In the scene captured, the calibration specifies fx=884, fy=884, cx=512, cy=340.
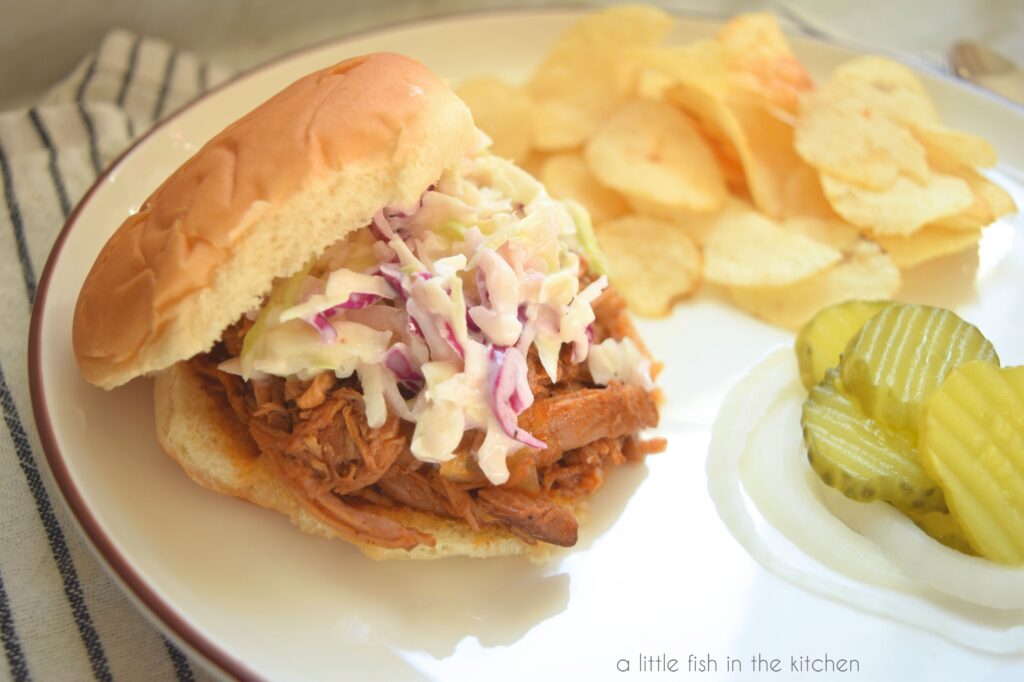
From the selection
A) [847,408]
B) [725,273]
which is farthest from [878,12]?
[847,408]

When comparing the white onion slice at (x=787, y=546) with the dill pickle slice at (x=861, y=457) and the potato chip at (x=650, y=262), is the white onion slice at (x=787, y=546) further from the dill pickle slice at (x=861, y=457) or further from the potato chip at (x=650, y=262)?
the potato chip at (x=650, y=262)

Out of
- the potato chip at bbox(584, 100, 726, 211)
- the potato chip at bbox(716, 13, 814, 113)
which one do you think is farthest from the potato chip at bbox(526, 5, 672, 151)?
the potato chip at bbox(716, 13, 814, 113)

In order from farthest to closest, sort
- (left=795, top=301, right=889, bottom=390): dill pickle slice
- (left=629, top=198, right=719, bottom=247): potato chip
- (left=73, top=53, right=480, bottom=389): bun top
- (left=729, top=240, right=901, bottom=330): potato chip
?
(left=629, top=198, right=719, bottom=247): potato chip < (left=729, top=240, right=901, bottom=330): potato chip < (left=795, top=301, right=889, bottom=390): dill pickle slice < (left=73, top=53, right=480, bottom=389): bun top

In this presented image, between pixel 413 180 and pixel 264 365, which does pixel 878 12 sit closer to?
pixel 413 180

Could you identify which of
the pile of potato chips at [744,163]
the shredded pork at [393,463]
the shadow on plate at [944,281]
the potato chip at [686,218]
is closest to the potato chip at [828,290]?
the pile of potato chips at [744,163]

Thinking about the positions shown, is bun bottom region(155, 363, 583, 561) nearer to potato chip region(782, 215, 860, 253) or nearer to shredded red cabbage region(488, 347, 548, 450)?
shredded red cabbage region(488, 347, 548, 450)

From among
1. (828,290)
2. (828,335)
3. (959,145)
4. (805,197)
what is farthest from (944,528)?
(959,145)
